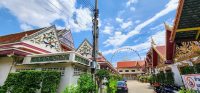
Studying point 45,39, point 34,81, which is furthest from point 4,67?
point 34,81

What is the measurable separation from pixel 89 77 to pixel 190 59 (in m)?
7.02

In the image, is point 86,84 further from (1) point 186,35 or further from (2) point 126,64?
(2) point 126,64

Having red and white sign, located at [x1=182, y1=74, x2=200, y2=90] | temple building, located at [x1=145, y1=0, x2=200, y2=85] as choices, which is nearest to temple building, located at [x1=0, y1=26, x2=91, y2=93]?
temple building, located at [x1=145, y1=0, x2=200, y2=85]

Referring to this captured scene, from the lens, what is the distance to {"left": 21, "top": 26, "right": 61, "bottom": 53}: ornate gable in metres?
14.3

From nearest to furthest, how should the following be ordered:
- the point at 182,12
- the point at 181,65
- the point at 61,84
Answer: the point at 182,12
the point at 61,84
the point at 181,65

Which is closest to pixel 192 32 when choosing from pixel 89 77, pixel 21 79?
pixel 89 77

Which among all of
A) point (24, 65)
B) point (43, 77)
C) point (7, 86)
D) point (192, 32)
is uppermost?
point (192, 32)

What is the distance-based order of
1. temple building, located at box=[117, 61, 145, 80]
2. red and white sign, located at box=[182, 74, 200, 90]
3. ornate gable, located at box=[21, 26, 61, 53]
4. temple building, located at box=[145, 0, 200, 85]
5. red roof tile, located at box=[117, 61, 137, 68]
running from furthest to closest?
red roof tile, located at box=[117, 61, 137, 68] < temple building, located at box=[117, 61, 145, 80] < ornate gable, located at box=[21, 26, 61, 53] < temple building, located at box=[145, 0, 200, 85] < red and white sign, located at box=[182, 74, 200, 90]

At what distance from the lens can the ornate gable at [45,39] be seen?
47.1 feet

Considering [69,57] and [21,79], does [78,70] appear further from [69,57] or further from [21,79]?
[21,79]

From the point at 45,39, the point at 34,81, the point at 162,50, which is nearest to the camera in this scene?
the point at 34,81

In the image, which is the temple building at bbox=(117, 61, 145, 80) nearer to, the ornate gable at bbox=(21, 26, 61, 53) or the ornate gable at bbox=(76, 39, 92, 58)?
the ornate gable at bbox=(76, 39, 92, 58)

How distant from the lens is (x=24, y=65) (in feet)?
42.8

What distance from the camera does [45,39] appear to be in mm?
15734
